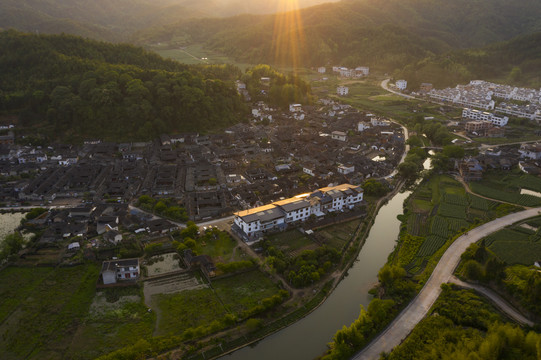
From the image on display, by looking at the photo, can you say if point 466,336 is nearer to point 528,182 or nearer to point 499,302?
point 499,302

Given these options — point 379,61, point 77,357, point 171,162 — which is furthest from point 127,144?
point 379,61

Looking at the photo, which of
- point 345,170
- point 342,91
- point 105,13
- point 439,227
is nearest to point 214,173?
point 345,170

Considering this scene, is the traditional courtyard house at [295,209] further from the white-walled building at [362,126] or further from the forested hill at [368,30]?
the forested hill at [368,30]

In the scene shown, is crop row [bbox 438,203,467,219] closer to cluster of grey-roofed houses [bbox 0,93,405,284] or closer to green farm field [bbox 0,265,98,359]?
cluster of grey-roofed houses [bbox 0,93,405,284]

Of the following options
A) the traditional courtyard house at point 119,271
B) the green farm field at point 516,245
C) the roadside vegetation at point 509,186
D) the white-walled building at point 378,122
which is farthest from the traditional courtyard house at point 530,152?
the traditional courtyard house at point 119,271

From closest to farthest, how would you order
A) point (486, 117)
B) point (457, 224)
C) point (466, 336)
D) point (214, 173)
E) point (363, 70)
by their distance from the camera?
1. point (466, 336)
2. point (457, 224)
3. point (214, 173)
4. point (486, 117)
5. point (363, 70)

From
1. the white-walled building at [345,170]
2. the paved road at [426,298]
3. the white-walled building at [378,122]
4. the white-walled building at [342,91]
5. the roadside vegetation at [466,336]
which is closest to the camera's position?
the roadside vegetation at [466,336]

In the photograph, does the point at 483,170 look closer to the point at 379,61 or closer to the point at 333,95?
the point at 333,95

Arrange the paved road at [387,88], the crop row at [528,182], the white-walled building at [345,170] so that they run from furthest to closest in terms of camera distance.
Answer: the paved road at [387,88], the white-walled building at [345,170], the crop row at [528,182]

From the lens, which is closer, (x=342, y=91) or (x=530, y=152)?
(x=530, y=152)
